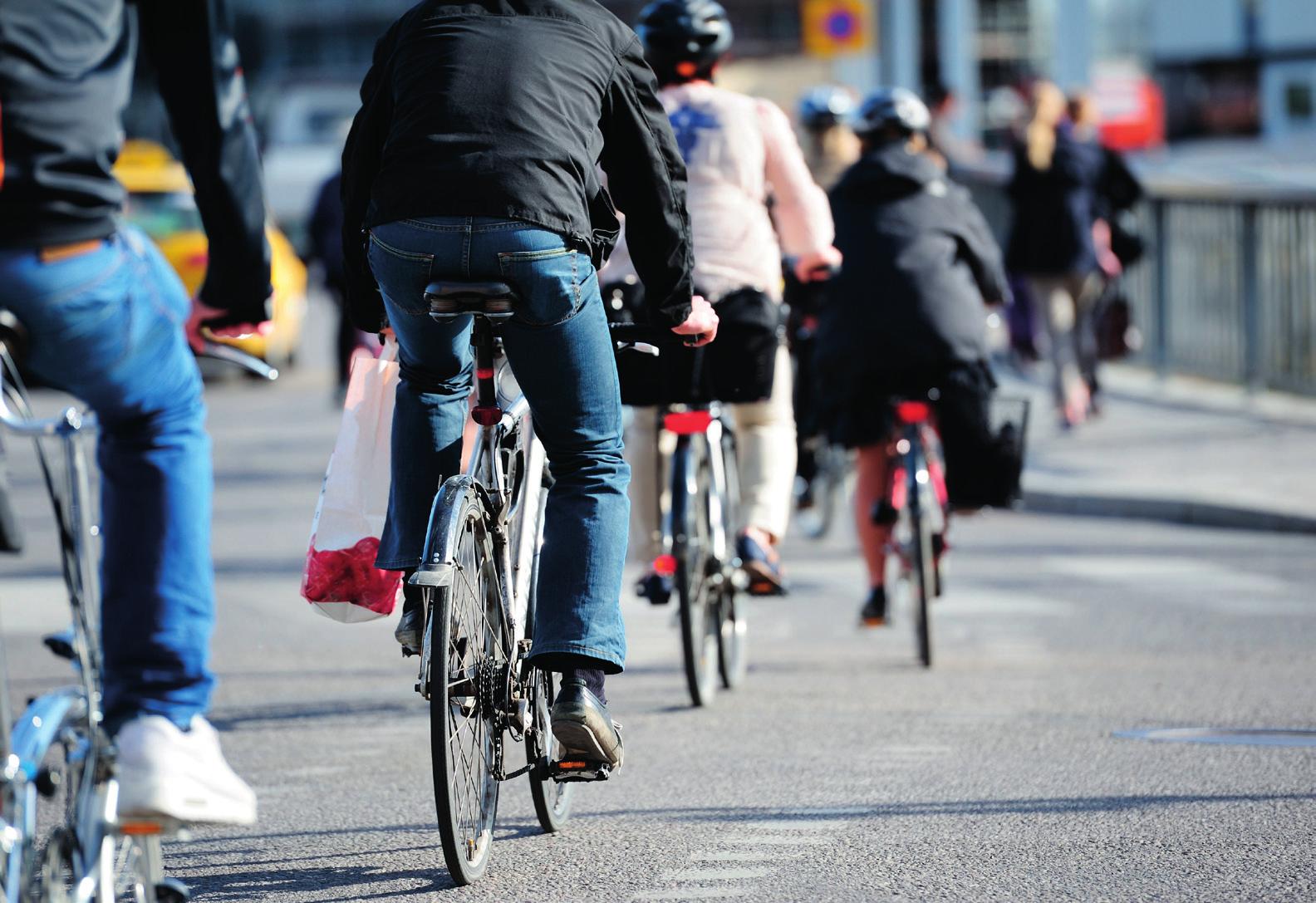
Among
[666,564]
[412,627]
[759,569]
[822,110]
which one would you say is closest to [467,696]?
[412,627]

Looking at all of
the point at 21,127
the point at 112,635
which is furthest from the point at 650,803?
the point at 21,127

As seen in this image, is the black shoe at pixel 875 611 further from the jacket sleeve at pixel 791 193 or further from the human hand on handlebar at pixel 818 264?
the jacket sleeve at pixel 791 193

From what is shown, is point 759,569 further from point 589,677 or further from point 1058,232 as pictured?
point 1058,232

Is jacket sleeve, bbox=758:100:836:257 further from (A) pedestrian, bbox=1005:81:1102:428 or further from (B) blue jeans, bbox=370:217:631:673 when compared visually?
(A) pedestrian, bbox=1005:81:1102:428

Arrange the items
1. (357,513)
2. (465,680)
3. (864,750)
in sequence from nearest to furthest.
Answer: (465,680), (357,513), (864,750)

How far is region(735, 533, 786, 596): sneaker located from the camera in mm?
6730

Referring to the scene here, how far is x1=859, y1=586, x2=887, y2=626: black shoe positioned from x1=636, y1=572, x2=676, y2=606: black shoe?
41.7 inches

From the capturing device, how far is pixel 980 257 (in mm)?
7488

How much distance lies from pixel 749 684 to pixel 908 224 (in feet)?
5.63

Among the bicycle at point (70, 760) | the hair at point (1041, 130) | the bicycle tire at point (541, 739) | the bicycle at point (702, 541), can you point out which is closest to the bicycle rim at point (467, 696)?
the bicycle tire at point (541, 739)

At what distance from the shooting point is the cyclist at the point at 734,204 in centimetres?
657

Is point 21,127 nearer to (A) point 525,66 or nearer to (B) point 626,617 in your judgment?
(A) point 525,66

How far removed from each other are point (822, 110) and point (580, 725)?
6408 millimetres

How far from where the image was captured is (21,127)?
3.01m
